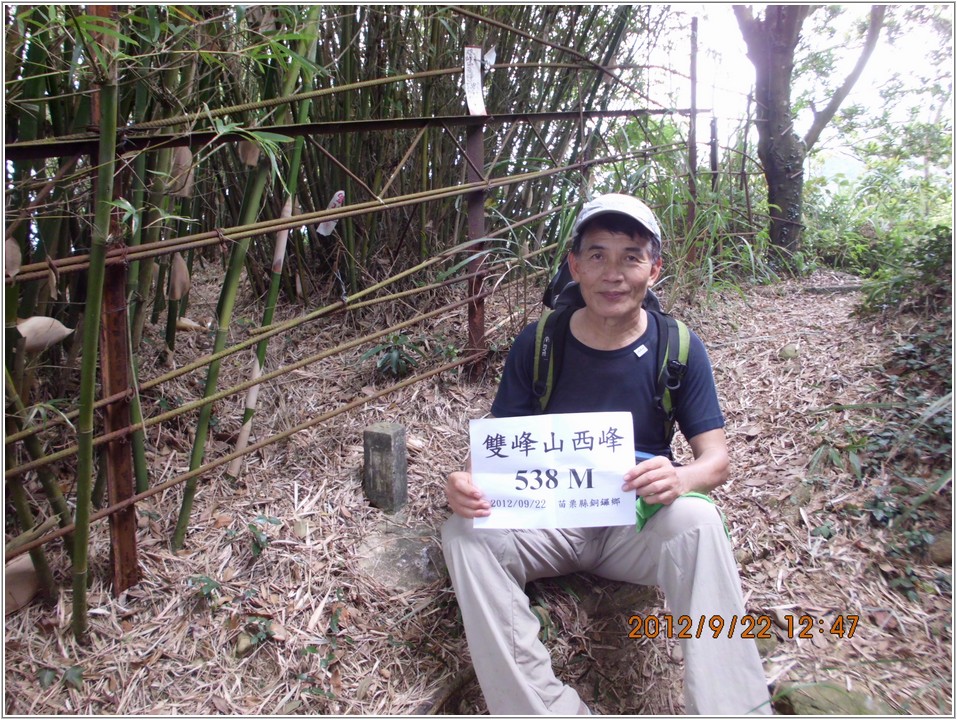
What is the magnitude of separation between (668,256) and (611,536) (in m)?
1.85

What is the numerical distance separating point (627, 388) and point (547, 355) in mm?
237

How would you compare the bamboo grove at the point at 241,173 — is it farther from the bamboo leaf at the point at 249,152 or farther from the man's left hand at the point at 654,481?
the man's left hand at the point at 654,481

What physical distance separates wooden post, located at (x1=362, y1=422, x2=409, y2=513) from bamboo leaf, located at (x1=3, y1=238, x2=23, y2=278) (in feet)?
3.70

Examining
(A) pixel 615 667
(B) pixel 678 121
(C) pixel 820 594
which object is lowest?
(A) pixel 615 667

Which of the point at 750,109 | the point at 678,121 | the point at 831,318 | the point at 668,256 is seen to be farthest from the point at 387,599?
the point at 750,109

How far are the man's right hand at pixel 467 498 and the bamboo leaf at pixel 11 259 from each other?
107 cm

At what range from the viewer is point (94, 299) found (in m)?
1.45

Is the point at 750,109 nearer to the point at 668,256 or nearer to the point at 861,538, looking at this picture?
the point at 668,256

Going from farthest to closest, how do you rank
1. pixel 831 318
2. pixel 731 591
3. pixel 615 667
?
pixel 831 318
pixel 615 667
pixel 731 591

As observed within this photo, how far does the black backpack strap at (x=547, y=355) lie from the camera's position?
182cm

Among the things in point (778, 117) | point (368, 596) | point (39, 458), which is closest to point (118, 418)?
point (39, 458)

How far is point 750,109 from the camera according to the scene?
4273 millimetres
